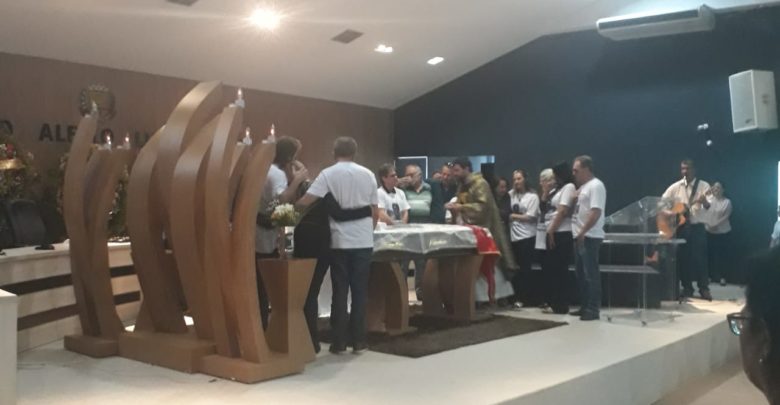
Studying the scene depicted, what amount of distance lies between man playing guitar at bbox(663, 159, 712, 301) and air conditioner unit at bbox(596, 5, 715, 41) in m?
1.73

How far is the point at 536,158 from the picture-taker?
10.5 meters

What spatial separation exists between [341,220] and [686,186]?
519 cm

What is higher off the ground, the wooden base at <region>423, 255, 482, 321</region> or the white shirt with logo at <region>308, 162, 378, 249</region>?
the white shirt with logo at <region>308, 162, 378, 249</region>

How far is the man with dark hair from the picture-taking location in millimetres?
6656

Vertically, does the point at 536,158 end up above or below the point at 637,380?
above

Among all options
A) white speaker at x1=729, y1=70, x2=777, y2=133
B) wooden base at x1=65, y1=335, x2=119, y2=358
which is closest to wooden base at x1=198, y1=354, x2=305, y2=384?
wooden base at x1=65, y1=335, x2=119, y2=358

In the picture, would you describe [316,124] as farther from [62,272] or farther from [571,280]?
[62,272]

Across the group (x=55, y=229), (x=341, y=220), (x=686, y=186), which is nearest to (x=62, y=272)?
(x=55, y=229)

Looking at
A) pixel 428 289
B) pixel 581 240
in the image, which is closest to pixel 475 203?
pixel 428 289

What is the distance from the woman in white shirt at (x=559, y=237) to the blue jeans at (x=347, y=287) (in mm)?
2254

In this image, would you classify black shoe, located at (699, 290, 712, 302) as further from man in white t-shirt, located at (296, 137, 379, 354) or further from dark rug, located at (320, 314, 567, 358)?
man in white t-shirt, located at (296, 137, 379, 354)

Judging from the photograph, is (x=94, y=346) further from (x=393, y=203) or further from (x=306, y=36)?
(x=306, y=36)

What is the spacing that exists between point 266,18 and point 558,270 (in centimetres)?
398

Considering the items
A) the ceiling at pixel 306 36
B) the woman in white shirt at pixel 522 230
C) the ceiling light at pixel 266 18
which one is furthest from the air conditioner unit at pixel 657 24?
the ceiling light at pixel 266 18
